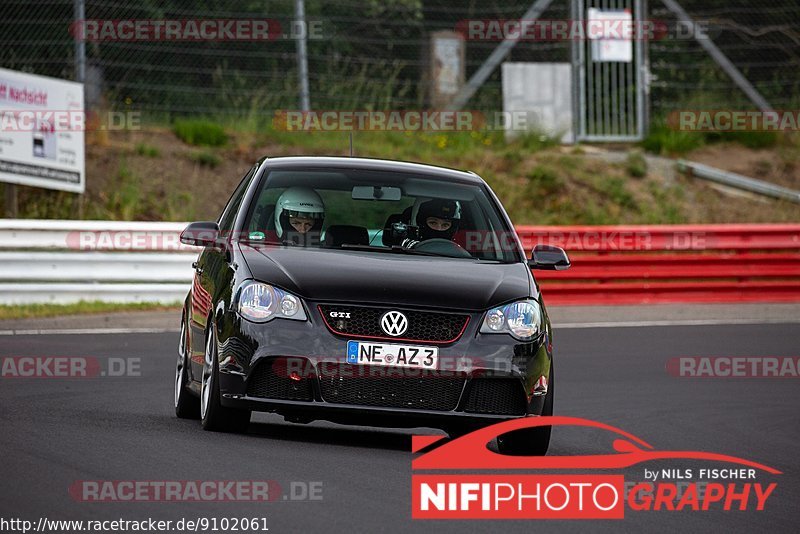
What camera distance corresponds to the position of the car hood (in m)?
8.68

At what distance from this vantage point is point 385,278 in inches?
348

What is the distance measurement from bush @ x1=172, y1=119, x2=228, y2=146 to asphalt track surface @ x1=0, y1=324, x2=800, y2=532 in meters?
11.0

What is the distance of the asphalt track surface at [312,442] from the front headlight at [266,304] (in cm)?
64

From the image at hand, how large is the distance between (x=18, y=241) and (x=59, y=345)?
14.4 ft

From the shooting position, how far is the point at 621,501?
7.65 m

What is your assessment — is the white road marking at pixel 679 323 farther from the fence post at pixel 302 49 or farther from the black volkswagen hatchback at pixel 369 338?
the black volkswagen hatchback at pixel 369 338

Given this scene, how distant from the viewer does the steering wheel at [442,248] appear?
9758 millimetres

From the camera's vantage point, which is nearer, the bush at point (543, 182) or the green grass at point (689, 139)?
the bush at point (543, 182)

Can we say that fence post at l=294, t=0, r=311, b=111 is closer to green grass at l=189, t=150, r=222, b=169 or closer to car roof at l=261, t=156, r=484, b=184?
green grass at l=189, t=150, r=222, b=169

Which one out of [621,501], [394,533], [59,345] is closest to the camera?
[394,533]

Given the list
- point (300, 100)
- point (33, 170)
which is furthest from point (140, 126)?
point (33, 170)

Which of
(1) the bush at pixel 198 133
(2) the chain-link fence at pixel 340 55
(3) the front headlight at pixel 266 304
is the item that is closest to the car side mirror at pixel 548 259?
(3) the front headlight at pixel 266 304

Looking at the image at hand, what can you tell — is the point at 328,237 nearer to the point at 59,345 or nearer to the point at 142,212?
the point at 59,345

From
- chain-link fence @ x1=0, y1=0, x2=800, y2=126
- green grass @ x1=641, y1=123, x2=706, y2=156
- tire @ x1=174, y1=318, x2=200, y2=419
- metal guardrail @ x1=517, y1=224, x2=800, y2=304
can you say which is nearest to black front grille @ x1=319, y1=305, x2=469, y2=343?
tire @ x1=174, y1=318, x2=200, y2=419
